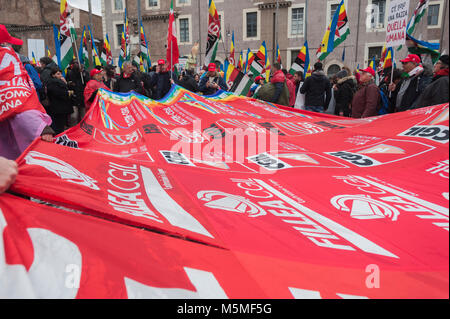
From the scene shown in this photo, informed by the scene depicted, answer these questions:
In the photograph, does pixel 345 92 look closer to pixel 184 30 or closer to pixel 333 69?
pixel 333 69

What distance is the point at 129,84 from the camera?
27.6ft

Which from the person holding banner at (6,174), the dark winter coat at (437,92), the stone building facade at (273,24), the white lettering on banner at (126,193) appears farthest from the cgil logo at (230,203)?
the stone building facade at (273,24)

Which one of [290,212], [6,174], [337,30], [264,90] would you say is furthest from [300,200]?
[337,30]

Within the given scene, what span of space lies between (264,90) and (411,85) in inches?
117

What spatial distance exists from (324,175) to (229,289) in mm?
1447

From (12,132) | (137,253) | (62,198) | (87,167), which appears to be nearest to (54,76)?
(12,132)

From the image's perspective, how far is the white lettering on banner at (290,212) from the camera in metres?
1.56

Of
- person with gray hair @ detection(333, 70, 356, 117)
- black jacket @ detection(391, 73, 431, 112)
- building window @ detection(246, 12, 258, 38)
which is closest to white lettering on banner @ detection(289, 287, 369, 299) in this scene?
black jacket @ detection(391, 73, 431, 112)

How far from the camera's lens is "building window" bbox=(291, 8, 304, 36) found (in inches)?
1118

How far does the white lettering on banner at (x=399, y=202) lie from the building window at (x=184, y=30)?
3221cm

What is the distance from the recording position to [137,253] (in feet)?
4.31

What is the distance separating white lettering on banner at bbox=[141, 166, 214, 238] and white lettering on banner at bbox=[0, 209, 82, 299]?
0.51m

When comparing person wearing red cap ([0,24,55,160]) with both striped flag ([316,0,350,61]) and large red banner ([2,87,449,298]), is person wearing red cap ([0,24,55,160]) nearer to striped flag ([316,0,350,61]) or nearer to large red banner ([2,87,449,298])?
large red banner ([2,87,449,298])
